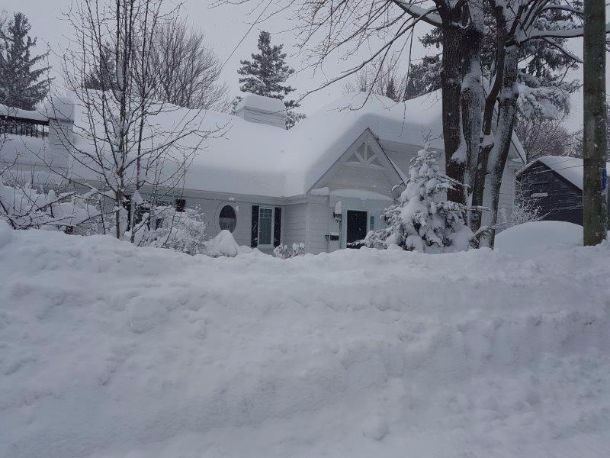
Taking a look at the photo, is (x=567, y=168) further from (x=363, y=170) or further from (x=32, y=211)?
(x=32, y=211)

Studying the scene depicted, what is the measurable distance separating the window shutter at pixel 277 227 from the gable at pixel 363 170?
6.72 ft

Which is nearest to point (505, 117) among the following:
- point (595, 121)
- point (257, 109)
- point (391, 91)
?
point (595, 121)

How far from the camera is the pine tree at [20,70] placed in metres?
32.0

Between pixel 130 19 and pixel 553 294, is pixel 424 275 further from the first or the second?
pixel 130 19

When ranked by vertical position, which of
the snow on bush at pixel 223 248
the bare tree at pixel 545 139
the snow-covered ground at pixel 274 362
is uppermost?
the bare tree at pixel 545 139

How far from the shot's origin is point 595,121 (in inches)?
240

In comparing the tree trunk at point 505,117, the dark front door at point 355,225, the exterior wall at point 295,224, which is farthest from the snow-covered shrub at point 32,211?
the dark front door at point 355,225

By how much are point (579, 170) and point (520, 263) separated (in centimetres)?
2063

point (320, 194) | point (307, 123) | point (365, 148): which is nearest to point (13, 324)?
point (320, 194)

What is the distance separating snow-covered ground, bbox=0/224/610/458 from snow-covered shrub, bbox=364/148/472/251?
257cm

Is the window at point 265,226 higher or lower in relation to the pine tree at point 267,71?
lower

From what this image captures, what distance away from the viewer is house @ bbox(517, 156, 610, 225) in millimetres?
21391

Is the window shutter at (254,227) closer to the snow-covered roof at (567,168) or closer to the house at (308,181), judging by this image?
the house at (308,181)

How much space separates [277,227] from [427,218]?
7726mm
